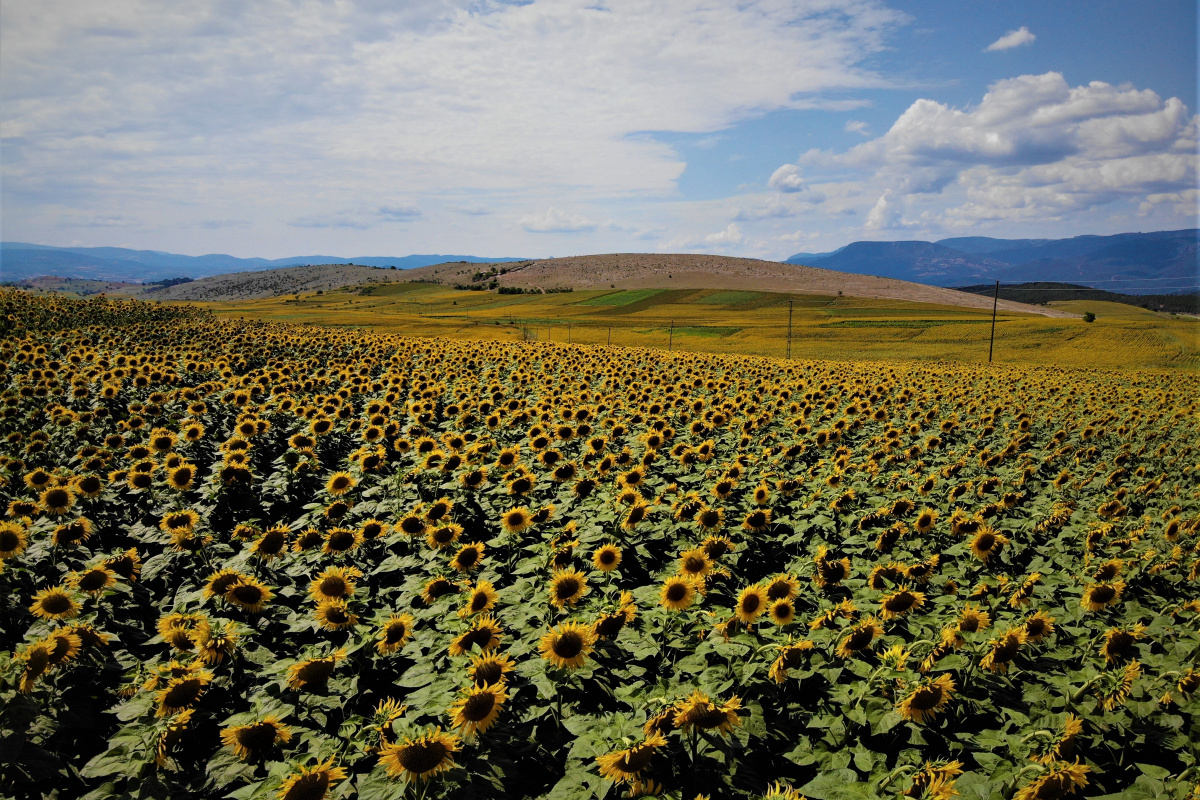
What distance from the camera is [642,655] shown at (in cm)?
388

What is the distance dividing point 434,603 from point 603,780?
2.14 meters

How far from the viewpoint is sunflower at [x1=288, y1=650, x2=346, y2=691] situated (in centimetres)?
380

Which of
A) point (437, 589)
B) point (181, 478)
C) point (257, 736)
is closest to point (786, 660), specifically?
point (437, 589)

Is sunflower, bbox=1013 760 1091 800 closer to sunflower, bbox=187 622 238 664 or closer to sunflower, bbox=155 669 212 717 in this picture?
sunflower, bbox=155 669 212 717

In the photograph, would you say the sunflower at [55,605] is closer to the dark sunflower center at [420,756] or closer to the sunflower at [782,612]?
the dark sunflower center at [420,756]

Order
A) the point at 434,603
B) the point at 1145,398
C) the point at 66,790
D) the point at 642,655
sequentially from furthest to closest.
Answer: the point at 1145,398
the point at 434,603
the point at 642,655
the point at 66,790

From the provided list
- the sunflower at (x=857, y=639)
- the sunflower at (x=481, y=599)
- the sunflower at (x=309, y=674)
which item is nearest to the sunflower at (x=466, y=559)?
the sunflower at (x=481, y=599)

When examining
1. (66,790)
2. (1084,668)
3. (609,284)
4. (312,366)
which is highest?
(609,284)

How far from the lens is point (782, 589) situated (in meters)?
4.41

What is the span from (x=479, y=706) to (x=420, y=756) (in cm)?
40

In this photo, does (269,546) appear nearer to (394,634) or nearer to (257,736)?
(394,634)

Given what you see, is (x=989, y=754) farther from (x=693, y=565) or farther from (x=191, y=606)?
(x=191, y=606)

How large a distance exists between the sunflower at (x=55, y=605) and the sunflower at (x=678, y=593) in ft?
15.0

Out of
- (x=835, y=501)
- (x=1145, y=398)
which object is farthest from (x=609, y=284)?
(x=835, y=501)
